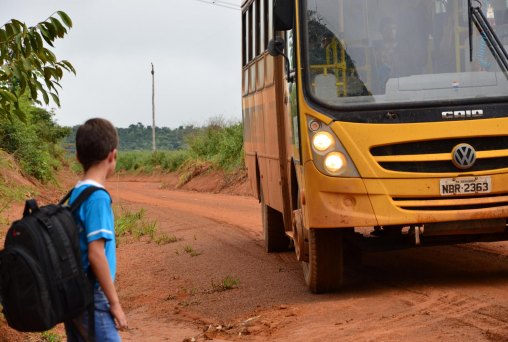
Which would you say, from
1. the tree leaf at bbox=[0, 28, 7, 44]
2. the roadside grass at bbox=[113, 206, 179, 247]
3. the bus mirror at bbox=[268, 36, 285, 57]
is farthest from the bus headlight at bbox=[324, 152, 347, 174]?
the roadside grass at bbox=[113, 206, 179, 247]

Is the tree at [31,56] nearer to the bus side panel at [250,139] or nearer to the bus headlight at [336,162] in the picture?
the bus headlight at [336,162]

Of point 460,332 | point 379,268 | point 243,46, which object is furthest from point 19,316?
point 243,46

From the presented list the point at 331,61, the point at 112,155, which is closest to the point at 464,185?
the point at 331,61

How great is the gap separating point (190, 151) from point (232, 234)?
2368 cm

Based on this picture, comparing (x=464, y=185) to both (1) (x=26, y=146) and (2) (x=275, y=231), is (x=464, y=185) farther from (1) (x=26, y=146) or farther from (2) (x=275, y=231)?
(1) (x=26, y=146)

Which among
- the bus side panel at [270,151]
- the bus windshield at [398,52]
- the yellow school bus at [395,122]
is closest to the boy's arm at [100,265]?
the yellow school bus at [395,122]

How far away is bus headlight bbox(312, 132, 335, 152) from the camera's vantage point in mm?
8719

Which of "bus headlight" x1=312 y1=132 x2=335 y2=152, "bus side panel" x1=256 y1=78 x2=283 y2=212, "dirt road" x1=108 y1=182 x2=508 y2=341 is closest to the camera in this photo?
"dirt road" x1=108 y1=182 x2=508 y2=341

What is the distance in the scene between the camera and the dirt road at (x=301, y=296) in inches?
297

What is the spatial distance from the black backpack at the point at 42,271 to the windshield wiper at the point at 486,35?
17.8 ft

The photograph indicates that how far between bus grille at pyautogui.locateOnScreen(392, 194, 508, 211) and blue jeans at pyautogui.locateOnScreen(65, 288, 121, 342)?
4.32 m

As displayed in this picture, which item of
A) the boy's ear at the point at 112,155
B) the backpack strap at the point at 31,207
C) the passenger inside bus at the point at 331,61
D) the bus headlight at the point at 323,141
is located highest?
the passenger inside bus at the point at 331,61

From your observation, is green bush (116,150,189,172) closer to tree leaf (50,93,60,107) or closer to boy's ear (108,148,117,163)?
tree leaf (50,93,60,107)

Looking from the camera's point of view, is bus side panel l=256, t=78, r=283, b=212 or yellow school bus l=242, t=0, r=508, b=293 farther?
bus side panel l=256, t=78, r=283, b=212
